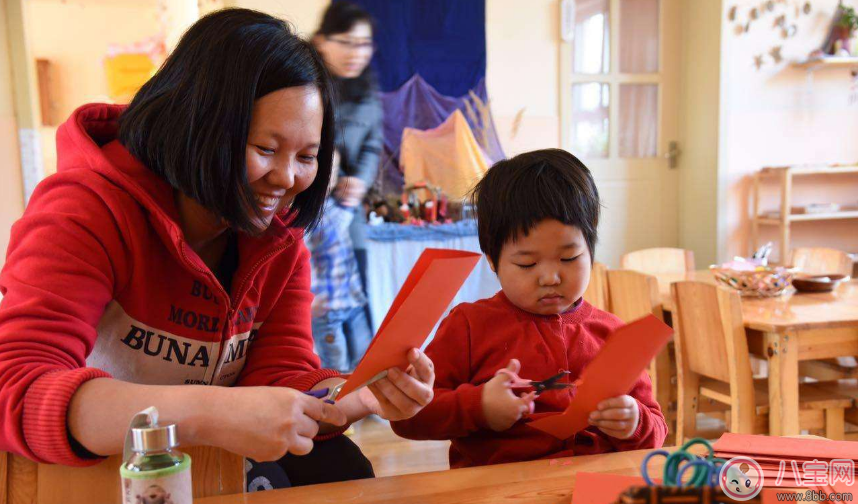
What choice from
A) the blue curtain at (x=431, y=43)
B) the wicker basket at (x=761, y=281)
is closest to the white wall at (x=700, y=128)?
the blue curtain at (x=431, y=43)

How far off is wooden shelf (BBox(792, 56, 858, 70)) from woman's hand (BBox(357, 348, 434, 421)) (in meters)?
4.52

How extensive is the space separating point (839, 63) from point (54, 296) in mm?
5087

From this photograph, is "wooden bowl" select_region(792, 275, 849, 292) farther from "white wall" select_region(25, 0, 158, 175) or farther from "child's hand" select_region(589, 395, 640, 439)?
"white wall" select_region(25, 0, 158, 175)

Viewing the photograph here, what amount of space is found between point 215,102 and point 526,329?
2.14 feet

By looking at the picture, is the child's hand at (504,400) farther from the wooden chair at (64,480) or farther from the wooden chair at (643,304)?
the wooden chair at (643,304)

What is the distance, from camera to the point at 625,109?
4777 millimetres

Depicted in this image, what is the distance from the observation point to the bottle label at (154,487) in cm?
64

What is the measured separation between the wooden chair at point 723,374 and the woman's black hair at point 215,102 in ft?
A: 5.85

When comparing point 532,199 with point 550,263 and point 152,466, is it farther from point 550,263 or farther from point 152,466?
point 152,466

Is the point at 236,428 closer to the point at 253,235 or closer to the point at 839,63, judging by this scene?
the point at 253,235

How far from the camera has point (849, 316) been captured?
95.7 inches

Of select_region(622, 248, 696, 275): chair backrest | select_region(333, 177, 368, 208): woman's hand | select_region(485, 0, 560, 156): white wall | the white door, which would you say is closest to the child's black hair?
select_region(622, 248, 696, 275): chair backrest

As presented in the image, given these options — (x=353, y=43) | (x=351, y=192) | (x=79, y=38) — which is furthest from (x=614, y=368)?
(x=79, y=38)

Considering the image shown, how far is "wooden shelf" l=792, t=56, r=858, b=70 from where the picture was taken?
4.53 metres
